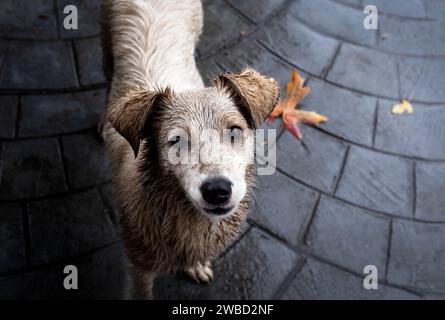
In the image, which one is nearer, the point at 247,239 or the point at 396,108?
the point at 247,239

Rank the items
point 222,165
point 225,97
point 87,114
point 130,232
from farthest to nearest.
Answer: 1. point 87,114
2. point 130,232
3. point 225,97
4. point 222,165

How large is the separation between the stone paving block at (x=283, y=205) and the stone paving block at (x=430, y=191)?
97cm

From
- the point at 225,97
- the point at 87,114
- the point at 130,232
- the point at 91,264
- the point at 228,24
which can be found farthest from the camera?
the point at 228,24

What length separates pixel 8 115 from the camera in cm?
426

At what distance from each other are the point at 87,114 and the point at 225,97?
220 cm

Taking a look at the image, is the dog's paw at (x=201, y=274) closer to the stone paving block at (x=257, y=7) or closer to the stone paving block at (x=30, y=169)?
the stone paving block at (x=30, y=169)

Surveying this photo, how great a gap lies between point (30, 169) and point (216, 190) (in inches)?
93.5

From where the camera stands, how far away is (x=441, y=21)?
5.31 meters

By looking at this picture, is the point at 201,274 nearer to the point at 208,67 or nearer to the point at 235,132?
the point at 235,132

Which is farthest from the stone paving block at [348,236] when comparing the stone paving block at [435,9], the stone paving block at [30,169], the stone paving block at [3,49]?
the stone paving block at [3,49]

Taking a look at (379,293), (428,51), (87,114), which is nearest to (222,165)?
(379,293)

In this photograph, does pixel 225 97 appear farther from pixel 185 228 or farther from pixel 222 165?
pixel 185 228

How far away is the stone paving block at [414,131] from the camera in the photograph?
4383 mm

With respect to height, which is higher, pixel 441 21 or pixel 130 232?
pixel 441 21
